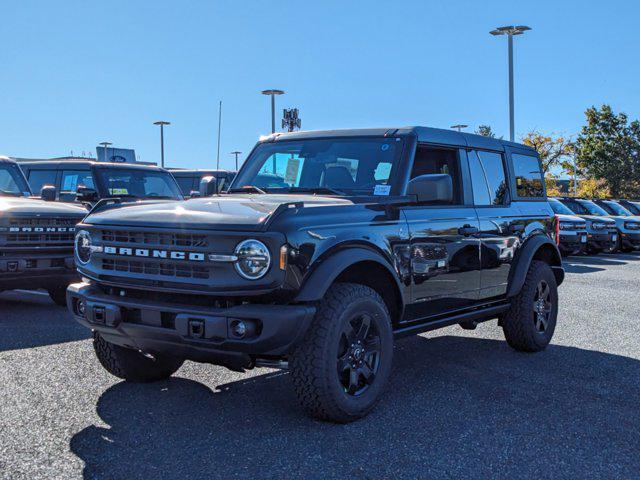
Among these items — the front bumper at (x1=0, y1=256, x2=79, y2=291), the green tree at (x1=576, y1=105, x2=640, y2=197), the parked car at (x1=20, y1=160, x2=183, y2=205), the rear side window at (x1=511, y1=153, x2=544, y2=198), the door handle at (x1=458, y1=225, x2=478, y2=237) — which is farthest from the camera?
the green tree at (x1=576, y1=105, x2=640, y2=197)

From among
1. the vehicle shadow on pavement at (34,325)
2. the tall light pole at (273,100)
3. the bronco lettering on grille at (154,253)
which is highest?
the tall light pole at (273,100)

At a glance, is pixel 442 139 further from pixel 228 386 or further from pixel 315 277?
pixel 228 386

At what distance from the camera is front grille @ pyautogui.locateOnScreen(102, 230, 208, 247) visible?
13.4 ft

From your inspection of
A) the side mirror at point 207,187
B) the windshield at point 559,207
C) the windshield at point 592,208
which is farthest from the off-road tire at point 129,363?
the windshield at point 592,208

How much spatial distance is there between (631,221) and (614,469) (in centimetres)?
2036

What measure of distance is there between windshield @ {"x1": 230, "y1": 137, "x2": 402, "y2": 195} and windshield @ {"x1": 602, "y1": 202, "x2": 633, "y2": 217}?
794 inches

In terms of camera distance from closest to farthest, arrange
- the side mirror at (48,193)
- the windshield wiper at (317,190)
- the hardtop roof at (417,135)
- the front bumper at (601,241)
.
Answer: the windshield wiper at (317,190) → the hardtop roof at (417,135) → the side mirror at (48,193) → the front bumper at (601,241)

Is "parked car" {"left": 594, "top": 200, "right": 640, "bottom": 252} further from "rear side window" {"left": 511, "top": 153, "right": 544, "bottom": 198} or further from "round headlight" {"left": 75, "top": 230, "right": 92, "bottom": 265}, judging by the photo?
"round headlight" {"left": 75, "top": 230, "right": 92, "bottom": 265}

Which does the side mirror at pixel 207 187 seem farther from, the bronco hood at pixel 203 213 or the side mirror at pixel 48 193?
the side mirror at pixel 48 193

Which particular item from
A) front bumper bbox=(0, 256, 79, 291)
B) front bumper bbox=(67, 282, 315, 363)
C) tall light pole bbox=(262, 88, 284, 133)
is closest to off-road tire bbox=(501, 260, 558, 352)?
front bumper bbox=(67, 282, 315, 363)

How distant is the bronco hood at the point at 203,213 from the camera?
4055 millimetres

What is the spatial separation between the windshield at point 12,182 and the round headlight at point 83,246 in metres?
Result: 5.11

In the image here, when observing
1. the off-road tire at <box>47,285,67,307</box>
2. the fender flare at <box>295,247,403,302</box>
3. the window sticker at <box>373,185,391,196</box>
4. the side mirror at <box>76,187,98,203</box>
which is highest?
the side mirror at <box>76,187,98,203</box>

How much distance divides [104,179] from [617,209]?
18.5 meters
